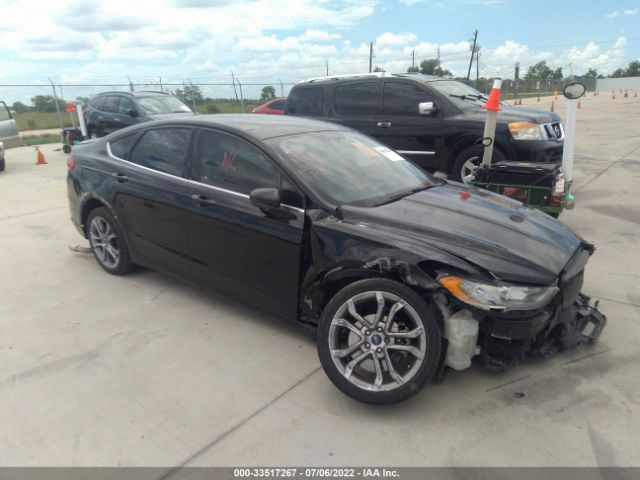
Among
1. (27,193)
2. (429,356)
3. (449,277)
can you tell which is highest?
(449,277)

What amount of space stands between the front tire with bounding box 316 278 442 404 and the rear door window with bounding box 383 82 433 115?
520 cm

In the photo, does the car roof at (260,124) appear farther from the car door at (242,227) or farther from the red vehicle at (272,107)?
the red vehicle at (272,107)

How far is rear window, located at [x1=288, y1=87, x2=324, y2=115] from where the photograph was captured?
8164 mm

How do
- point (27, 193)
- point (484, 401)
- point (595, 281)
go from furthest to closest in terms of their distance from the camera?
point (27, 193), point (595, 281), point (484, 401)

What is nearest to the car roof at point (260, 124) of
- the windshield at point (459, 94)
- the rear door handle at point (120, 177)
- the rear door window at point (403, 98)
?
the rear door handle at point (120, 177)

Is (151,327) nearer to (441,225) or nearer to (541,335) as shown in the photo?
(441,225)

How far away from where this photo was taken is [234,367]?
324 cm

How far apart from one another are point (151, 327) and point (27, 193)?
253 inches

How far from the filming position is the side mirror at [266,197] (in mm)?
3109

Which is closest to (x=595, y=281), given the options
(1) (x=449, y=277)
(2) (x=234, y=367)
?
(1) (x=449, y=277)

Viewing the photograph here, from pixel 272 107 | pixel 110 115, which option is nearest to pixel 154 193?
pixel 110 115

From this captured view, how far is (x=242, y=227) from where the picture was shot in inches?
135

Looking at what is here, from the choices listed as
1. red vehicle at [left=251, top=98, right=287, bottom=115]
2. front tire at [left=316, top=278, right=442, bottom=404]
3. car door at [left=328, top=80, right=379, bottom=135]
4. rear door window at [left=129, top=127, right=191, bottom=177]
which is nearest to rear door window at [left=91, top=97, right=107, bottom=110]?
red vehicle at [left=251, top=98, right=287, bottom=115]

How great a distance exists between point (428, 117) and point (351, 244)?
4855 mm
